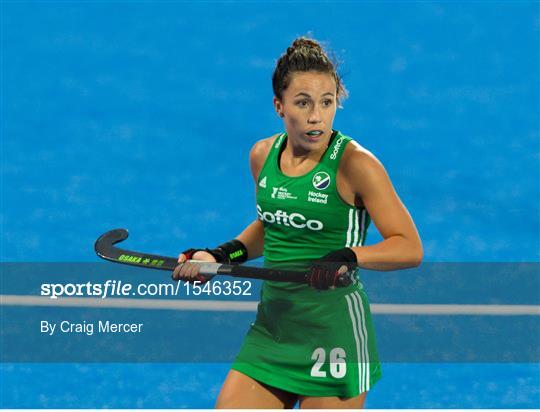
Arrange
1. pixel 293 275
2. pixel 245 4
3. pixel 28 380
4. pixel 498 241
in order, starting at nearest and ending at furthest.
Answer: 1. pixel 293 275
2. pixel 28 380
3. pixel 498 241
4. pixel 245 4

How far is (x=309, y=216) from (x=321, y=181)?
15 cm

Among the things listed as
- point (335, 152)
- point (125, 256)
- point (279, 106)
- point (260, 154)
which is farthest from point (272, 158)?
point (125, 256)

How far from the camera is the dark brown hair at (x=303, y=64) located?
5070 mm

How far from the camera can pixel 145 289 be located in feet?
24.2

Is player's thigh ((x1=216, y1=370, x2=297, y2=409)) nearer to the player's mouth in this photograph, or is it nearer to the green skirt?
the green skirt

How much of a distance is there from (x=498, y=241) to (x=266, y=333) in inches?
177

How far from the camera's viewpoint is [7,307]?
27.0 feet

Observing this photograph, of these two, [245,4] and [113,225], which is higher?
[245,4]

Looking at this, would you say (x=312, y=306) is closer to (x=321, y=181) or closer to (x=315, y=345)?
(x=315, y=345)

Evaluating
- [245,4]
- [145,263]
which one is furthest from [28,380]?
[245,4]

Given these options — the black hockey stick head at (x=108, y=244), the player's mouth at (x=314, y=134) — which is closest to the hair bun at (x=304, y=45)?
the player's mouth at (x=314, y=134)

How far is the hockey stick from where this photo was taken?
4918mm

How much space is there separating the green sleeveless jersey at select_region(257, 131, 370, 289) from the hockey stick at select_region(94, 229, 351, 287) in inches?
6.2

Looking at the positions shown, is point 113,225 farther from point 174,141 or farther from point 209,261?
point 209,261
